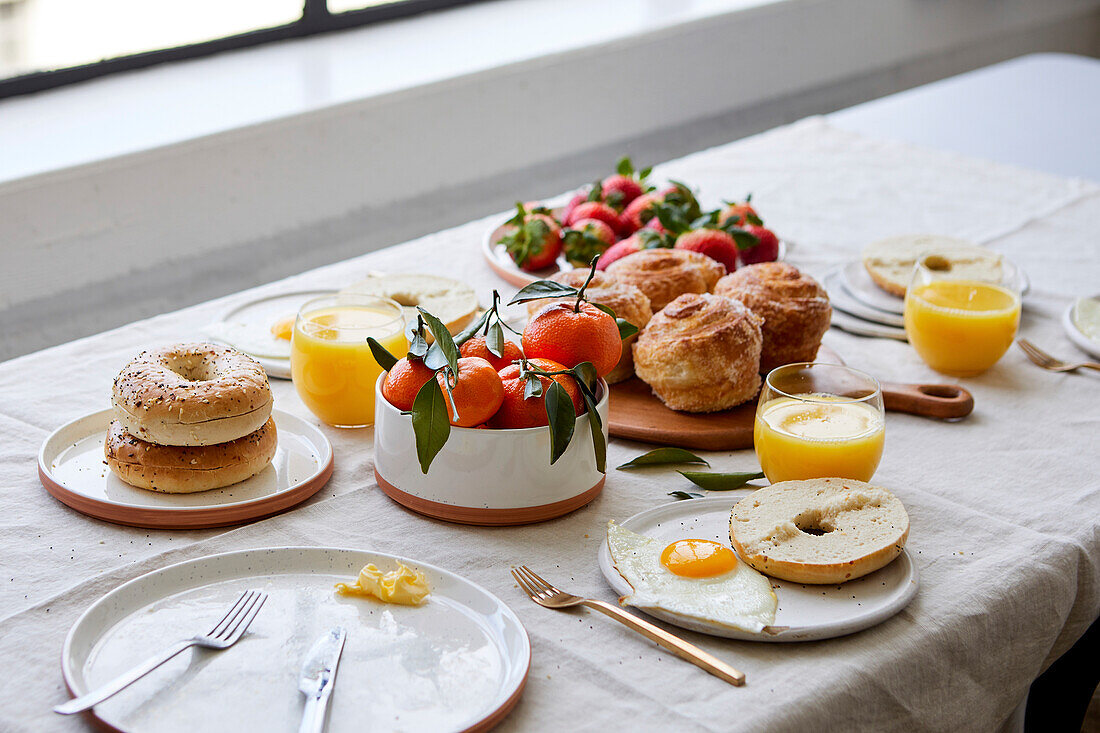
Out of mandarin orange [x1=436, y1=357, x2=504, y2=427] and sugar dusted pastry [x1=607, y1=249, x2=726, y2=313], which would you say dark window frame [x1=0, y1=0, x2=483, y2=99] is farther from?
mandarin orange [x1=436, y1=357, x2=504, y2=427]

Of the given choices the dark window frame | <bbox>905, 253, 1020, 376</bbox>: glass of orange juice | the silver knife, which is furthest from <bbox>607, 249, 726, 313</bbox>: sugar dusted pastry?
the dark window frame

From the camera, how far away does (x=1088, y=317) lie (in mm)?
1592

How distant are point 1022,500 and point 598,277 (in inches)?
22.0

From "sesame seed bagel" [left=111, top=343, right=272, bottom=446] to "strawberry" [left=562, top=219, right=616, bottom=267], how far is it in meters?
0.67

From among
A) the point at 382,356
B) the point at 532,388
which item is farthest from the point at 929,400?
the point at 382,356

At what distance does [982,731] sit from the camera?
999 mm

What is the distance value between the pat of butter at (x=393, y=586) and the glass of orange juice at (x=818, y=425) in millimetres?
400

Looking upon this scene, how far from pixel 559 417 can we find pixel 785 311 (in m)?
0.46

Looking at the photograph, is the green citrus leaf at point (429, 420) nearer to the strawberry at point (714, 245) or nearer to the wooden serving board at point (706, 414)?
the wooden serving board at point (706, 414)

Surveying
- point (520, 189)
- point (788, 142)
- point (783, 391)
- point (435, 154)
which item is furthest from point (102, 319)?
point (783, 391)

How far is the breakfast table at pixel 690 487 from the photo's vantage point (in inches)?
33.2

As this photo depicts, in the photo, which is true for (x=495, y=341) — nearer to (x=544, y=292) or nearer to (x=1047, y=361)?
(x=544, y=292)

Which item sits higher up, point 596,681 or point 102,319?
point 596,681

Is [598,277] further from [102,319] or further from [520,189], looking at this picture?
[520,189]
